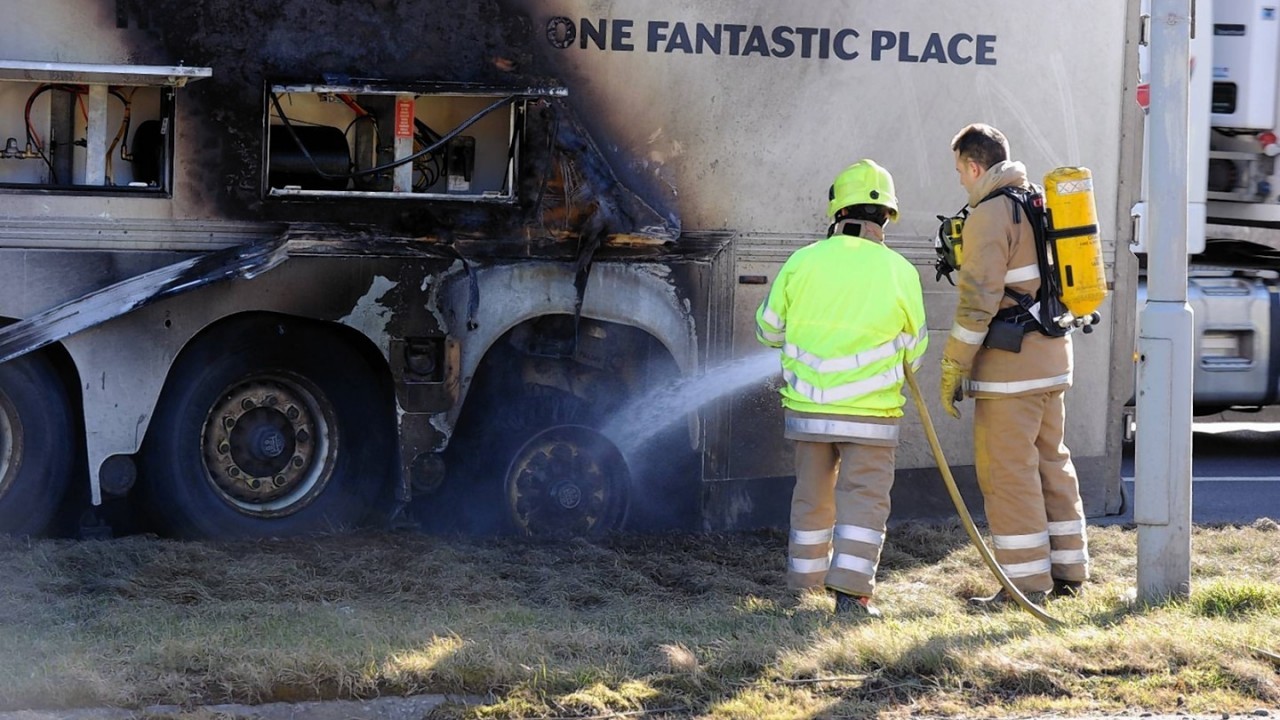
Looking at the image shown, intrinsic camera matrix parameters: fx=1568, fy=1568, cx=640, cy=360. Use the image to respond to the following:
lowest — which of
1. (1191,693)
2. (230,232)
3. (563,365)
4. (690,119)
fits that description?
(1191,693)

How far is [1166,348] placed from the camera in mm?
5926

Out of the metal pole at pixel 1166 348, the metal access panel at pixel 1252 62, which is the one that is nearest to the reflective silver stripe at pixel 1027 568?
the metal pole at pixel 1166 348

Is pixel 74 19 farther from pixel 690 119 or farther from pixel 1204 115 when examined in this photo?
pixel 1204 115

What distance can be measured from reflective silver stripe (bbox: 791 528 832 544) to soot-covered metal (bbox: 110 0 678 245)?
1738 millimetres

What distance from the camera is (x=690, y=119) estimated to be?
7.50 metres

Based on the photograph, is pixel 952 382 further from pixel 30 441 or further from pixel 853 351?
pixel 30 441

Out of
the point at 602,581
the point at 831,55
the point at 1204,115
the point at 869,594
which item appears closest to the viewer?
the point at 869,594

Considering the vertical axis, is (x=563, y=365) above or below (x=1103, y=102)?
below

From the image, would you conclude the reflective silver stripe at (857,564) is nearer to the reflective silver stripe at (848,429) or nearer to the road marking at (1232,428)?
the reflective silver stripe at (848,429)

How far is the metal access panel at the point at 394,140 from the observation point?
7.09 metres

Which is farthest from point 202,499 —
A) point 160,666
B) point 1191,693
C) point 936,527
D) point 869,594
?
point 1191,693

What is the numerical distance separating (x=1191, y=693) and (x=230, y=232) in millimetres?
4436

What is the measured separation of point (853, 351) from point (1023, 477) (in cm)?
98

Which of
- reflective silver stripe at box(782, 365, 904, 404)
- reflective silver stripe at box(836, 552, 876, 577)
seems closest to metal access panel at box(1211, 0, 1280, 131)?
reflective silver stripe at box(782, 365, 904, 404)
